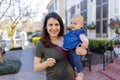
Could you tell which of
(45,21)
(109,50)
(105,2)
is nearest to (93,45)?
(105,2)

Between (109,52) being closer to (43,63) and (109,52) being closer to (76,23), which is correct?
(76,23)

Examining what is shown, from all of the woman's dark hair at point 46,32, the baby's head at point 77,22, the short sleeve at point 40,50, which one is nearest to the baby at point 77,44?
the baby's head at point 77,22

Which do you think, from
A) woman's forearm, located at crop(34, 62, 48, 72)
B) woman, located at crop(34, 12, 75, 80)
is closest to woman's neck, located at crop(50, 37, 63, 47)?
woman, located at crop(34, 12, 75, 80)

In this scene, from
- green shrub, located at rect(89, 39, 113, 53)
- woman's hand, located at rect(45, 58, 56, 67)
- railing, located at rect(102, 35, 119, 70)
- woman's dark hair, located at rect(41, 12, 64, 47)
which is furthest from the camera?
green shrub, located at rect(89, 39, 113, 53)

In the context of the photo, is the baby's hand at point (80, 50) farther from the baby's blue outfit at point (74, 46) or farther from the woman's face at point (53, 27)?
the woman's face at point (53, 27)

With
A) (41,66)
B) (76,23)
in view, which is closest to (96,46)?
(76,23)

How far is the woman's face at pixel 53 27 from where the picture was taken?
250 centimetres

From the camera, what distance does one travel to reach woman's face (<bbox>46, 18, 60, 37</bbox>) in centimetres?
250

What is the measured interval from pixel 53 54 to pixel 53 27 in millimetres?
280

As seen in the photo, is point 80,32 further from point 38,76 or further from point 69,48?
point 38,76

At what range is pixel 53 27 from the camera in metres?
2.50

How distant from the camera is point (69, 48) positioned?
8.07 ft

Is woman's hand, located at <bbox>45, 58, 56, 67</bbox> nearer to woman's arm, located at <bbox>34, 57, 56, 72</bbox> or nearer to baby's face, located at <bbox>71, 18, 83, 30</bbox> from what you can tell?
woman's arm, located at <bbox>34, 57, 56, 72</bbox>

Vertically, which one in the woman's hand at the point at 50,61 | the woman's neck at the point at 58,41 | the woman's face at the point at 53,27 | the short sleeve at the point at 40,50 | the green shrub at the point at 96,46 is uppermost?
the woman's face at the point at 53,27
